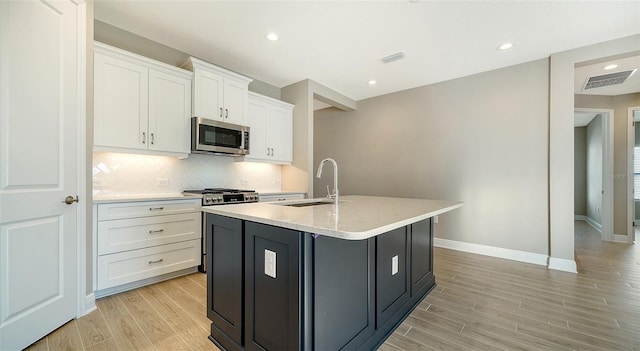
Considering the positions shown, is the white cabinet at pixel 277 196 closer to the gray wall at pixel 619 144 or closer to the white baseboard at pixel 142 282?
the white baseboard at pixel 142 282

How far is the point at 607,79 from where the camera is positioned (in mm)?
3672

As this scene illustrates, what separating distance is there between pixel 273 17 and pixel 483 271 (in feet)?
12.1

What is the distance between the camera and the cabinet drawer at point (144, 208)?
225cm

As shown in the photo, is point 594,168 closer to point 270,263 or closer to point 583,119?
point 583,119

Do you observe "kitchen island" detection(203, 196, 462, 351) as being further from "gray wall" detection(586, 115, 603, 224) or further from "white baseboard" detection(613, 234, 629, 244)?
"gray wall" detection(586, 115, 603, 224)

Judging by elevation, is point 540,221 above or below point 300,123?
below

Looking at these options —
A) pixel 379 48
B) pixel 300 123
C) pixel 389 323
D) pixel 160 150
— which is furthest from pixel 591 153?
pixel 160 150

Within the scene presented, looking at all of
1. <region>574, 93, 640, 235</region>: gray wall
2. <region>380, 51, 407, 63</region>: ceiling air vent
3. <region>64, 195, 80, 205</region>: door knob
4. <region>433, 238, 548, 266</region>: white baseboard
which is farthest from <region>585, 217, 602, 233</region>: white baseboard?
<region>64, 195, 80, 205</region>: door knob

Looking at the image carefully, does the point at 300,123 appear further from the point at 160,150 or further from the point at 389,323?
the point at 389,323

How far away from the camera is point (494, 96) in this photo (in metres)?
3.67

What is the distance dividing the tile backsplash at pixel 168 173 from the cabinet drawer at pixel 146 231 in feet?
1.93

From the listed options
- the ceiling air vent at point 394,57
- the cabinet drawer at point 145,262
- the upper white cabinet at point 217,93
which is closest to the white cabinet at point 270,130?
the upper white cabinet at point 217,93

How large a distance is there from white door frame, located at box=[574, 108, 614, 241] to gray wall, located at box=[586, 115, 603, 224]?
3.27ft

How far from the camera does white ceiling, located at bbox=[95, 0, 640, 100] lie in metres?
2.34
